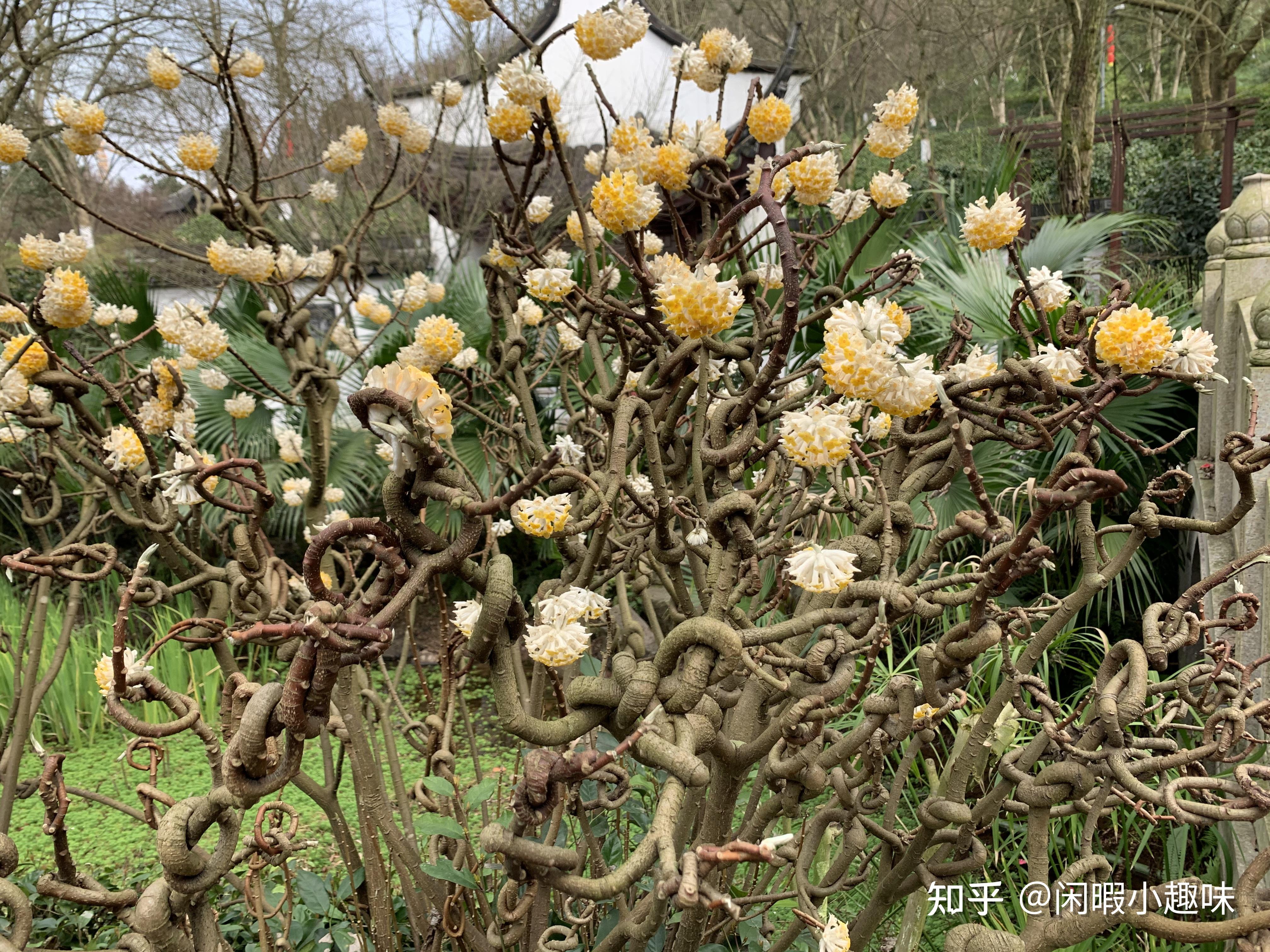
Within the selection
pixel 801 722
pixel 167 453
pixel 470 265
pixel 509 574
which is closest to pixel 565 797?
pixel 801 722

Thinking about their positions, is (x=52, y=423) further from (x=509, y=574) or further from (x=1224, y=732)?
(x=1224, y=732)

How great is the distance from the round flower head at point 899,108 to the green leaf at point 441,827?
140 centimetres

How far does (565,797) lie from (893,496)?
0.65 m

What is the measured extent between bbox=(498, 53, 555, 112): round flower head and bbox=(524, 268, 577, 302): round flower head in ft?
0.86

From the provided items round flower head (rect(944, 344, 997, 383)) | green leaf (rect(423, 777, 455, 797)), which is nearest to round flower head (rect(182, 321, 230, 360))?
green leaf (rect(423, 777, 455, 797))

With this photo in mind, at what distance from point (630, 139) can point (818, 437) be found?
0.69 meters

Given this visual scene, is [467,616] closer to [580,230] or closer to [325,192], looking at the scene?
[580,230]

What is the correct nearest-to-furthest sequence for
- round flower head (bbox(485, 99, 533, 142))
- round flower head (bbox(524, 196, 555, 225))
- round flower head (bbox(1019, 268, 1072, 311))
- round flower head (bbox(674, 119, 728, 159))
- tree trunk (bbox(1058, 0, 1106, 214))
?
round flower head (bbox(1019, 268, 1072, 311)) → round flower head (bbox(485, 99, 533, 142)) → round flower head (bbox(674, 119, 728, 159)) → round flower head (bbox(524, 196, 555, 225)) → tree trunk (bbox(1058, 0, 1106, 214))

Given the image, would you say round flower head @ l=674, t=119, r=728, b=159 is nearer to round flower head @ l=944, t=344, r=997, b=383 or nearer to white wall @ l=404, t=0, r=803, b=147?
round flower head @ l=944, t=344, r=997, b=383

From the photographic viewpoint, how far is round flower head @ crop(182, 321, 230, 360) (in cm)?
189

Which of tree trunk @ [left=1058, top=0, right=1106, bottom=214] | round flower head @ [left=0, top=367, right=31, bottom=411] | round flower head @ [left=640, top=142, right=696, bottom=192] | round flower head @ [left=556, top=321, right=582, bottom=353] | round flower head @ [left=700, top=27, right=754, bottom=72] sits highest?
tree trunk @ [left=1058, top=0, right=1106, bottom=214]

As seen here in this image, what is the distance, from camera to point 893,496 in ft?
4.00

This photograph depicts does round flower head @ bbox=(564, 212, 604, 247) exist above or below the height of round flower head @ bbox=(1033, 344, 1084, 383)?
above

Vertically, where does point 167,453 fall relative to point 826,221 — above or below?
below
